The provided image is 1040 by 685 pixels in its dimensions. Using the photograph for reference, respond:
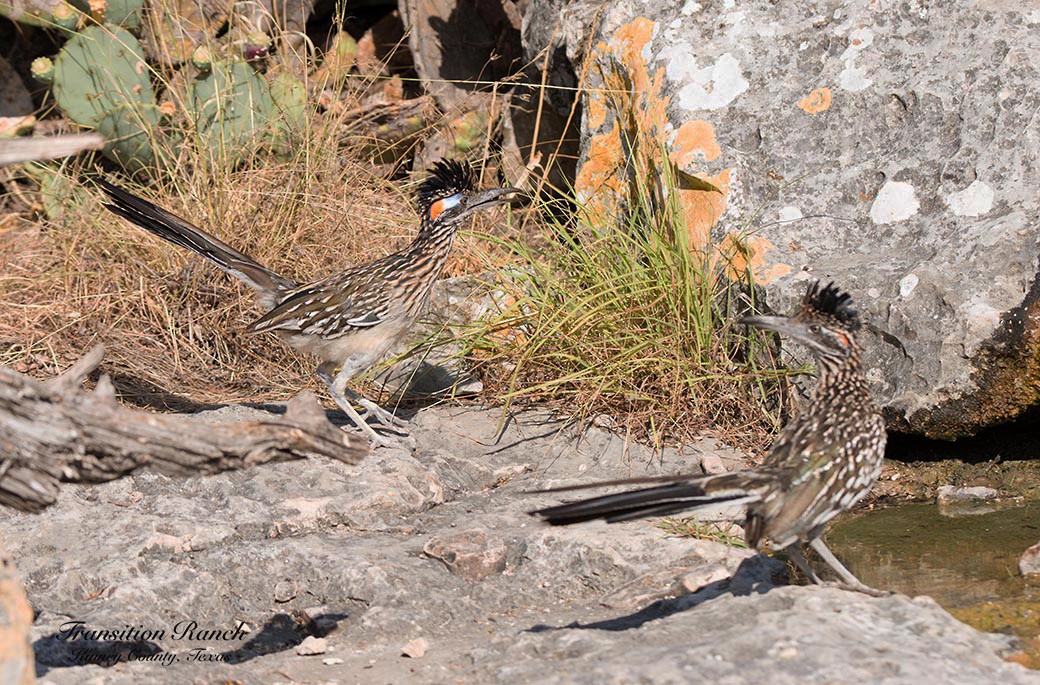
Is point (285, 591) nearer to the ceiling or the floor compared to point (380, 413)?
nearer to the floor

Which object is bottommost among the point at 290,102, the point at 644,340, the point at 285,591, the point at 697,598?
the point at 285,591

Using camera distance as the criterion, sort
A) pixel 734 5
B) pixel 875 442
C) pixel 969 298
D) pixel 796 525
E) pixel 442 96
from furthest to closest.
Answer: pixel 442 96 → pixel 734 5 → pixel 969 298 → pixel 875 442 → pixel 796 525

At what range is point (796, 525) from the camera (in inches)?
141

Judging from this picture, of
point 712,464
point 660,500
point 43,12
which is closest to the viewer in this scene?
point 660,500

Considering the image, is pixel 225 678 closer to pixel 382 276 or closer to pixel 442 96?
pixel 382 276

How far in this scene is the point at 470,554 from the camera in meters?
4.42

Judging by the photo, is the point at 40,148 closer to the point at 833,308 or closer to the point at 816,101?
the point at 833,308

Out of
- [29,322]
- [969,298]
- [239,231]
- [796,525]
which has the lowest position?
[29,322]

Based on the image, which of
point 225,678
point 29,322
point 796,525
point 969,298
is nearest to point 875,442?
point 796,525

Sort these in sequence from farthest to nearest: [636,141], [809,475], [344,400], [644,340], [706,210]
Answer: [636,141] < [706,210] < [344,400] < [644,340] < [809,475]

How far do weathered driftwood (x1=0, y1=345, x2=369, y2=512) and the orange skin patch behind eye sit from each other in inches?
104

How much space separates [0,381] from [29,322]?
4001 mm

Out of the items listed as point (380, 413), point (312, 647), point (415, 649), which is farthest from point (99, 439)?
point (380, 413)

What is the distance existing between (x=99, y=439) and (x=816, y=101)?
13.2ft
